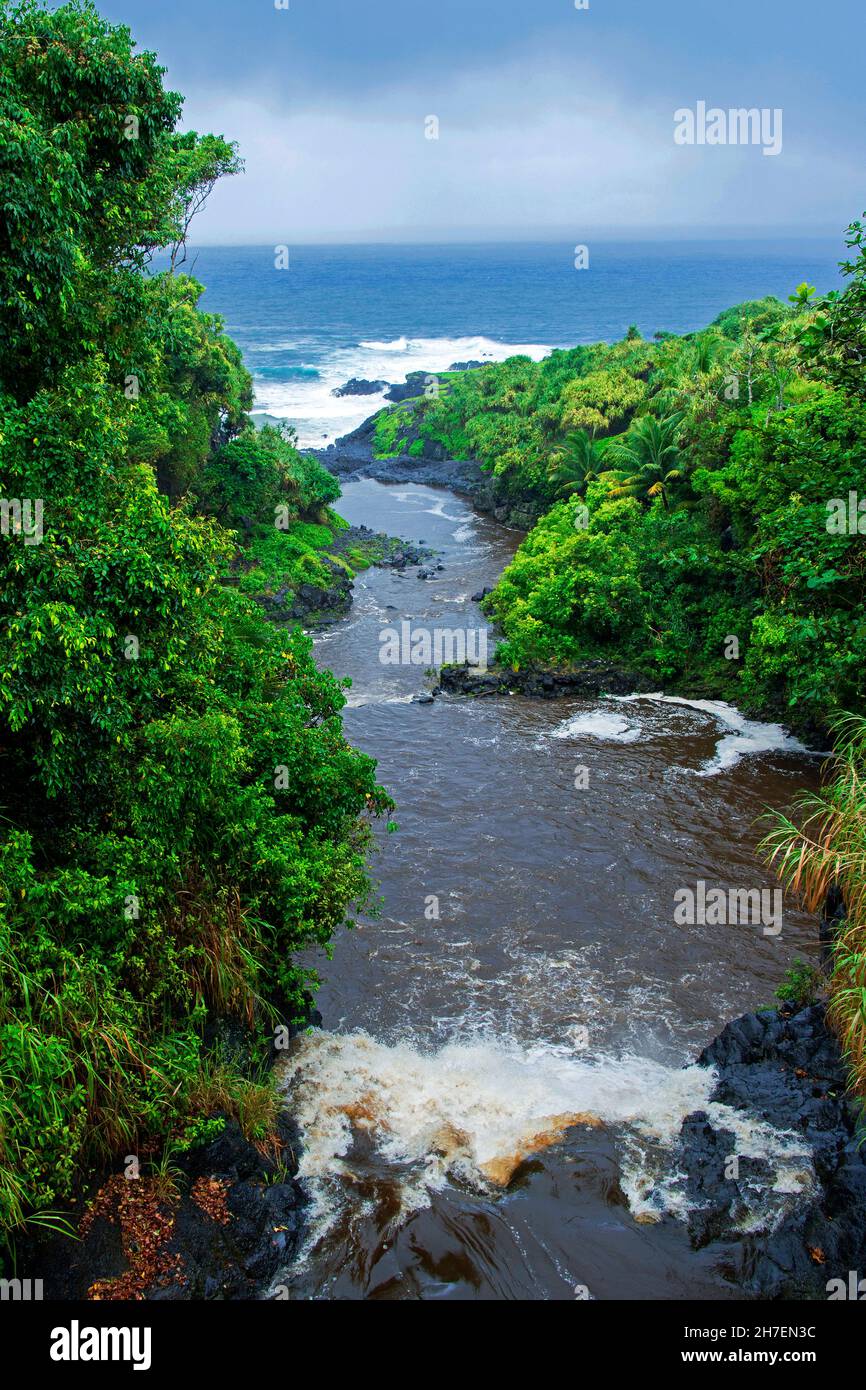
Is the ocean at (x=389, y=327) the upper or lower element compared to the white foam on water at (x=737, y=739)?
upper

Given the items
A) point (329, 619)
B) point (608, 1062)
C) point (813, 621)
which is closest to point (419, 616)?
point (329, 619)

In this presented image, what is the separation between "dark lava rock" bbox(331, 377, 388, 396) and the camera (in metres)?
93.2

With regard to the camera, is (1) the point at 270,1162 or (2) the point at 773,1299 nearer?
(2) the point at 773,1299

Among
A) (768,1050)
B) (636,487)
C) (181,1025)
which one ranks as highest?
(636,487)

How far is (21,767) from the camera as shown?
10102mm

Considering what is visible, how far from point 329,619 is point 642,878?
21064mm

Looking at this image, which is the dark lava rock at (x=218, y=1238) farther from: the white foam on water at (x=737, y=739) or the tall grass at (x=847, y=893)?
the white foam on water at (x=737, y=739)

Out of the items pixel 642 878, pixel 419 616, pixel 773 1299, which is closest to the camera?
pixel 773 1299

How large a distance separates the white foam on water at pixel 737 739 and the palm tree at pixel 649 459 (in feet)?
30.9

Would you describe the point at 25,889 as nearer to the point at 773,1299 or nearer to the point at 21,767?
the point at 21,767

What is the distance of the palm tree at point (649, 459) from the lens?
32781 millimetres

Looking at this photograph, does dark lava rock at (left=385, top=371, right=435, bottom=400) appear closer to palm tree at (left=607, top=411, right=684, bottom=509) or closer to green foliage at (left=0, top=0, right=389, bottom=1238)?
palm tree at (left=607, top=411, right=684, bottom=509)

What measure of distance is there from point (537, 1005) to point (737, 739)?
12222 millimetres

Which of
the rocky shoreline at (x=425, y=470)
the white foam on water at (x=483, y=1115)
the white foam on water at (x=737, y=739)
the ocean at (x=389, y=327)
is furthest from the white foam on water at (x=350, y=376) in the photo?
the white foam on water at (x=483, y=1115)
